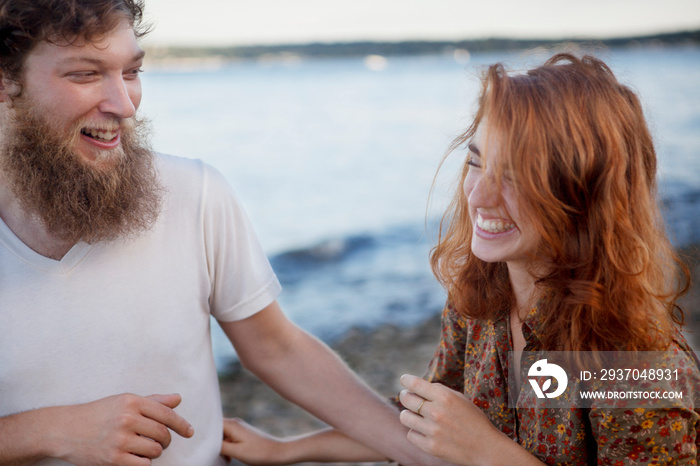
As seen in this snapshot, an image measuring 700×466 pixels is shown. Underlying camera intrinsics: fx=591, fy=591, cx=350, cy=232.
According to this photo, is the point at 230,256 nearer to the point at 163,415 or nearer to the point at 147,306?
the point at 147,306

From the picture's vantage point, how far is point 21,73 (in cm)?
175

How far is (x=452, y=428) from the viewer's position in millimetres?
1592

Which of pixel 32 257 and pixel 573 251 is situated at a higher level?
pixel 573 251

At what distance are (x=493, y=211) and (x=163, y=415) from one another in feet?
3.52

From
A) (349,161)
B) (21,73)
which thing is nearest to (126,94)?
(21,73)

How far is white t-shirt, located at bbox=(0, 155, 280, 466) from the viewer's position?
1.73 metres

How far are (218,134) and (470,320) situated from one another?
73.3 feet

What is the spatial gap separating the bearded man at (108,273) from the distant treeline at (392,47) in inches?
1153

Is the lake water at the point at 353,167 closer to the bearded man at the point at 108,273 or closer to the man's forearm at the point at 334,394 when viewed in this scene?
the bearded man at the point at 108,273

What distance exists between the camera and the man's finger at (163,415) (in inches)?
64.7

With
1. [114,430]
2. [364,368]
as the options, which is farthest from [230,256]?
[364,368]

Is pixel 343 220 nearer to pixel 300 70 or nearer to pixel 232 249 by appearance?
pixel 232 249

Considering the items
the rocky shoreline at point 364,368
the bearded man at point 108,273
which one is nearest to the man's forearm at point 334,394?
the bearded man at point 108,273

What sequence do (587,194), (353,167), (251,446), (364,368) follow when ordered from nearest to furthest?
1. (587,194)
2. (251,446)
3. (364,368)
4. (353,167)
